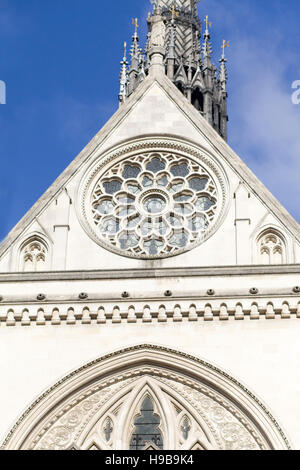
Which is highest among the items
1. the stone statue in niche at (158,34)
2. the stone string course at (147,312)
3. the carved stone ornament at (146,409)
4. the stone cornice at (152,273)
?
the stone statue in niche at (158,34)

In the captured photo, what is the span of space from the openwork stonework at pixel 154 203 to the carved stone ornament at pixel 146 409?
2.28 meters

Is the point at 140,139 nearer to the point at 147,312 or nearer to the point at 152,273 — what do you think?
the point at 152,273

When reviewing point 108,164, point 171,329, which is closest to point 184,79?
point 108,164

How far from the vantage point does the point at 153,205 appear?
2250cm

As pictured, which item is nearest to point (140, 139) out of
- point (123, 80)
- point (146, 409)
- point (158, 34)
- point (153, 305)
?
point (158, 34)

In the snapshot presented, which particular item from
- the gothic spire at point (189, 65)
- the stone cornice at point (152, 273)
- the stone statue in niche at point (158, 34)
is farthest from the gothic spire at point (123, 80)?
the stone cornice at point (152, 273)

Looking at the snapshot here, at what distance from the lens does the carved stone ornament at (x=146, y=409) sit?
19.5 meters

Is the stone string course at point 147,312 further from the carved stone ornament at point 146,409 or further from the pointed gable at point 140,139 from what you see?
the pointed gable at point 140,139

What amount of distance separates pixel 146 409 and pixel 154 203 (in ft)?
13.6

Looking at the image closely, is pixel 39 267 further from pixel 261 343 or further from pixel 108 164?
pixel 261 343

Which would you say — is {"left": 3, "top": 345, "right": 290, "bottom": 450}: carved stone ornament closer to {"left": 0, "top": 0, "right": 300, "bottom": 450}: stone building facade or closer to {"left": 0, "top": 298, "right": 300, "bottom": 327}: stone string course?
{"left": 0, "top": 0, "right": 300, "bottom": 450}: stone building facade

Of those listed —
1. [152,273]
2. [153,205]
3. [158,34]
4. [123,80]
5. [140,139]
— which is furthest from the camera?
[123,80]

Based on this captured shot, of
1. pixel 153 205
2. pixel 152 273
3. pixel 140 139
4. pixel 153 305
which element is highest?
Result: pixel 140 139

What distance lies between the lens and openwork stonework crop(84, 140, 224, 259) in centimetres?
2192
